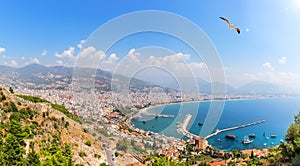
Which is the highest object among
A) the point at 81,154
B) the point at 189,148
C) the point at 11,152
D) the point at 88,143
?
the point at 11,152

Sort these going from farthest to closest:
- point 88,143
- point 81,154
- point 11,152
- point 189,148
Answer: point 189,148 < point 88,143 < point 81,154 < point 11,152

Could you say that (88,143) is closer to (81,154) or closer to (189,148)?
(81,154)

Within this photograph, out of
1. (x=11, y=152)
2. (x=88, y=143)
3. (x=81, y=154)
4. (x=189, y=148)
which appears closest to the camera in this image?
(x=11, y=152)

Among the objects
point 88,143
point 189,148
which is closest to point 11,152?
point 88,143

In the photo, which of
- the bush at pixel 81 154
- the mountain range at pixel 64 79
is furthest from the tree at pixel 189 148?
the bush at pixel 81 154

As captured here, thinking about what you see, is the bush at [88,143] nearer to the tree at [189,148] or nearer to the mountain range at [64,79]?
the mountain range at [64,79]

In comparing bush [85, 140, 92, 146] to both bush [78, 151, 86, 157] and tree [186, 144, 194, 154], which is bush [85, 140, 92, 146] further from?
tree [186, 144, 194, 154]

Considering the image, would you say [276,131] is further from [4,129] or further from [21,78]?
[21,78]

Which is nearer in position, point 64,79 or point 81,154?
point 81,154

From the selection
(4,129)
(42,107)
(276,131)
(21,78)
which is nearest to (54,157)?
(4,129)

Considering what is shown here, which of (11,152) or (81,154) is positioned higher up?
(11,152)

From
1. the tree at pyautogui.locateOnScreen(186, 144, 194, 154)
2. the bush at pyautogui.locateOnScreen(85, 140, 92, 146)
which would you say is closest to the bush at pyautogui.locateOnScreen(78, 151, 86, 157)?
the bush at pyautogui.locateOnScreen(85, 140, 92, 146)
